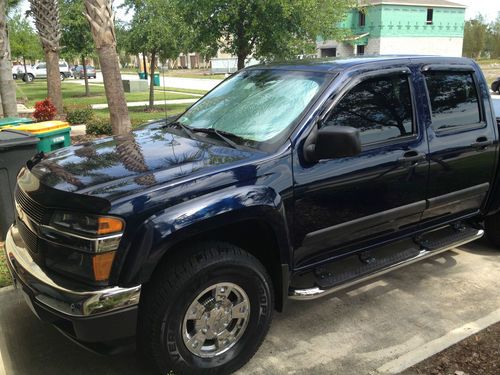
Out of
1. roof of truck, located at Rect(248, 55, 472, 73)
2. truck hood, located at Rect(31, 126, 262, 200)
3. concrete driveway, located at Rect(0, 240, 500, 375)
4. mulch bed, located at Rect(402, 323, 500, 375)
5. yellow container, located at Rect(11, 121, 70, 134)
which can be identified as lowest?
concrete driveway, located at Rect(0, 240, 500, 375)

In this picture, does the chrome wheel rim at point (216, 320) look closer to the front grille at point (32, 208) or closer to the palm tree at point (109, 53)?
the front grille at point (32, 208)

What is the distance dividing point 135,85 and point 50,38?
16046mm

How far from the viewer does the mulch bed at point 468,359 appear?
3107mm

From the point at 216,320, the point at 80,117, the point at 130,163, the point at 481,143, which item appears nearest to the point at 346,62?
the point at 481,143

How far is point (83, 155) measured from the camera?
3.48m

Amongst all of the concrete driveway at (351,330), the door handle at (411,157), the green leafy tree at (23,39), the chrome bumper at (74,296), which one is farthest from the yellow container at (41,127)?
the green leafy tree at (23,39)

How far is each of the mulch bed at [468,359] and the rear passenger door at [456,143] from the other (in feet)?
3.42

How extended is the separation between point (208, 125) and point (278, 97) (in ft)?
1.90

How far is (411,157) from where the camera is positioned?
12.2 ft

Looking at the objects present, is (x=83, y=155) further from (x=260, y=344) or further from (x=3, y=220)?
(x=3, y=220)

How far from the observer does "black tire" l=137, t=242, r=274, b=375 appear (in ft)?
8.99

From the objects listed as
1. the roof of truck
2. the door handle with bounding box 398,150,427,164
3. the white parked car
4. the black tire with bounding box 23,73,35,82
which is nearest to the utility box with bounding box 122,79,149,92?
the black tire with bounding box 23,73,35,82

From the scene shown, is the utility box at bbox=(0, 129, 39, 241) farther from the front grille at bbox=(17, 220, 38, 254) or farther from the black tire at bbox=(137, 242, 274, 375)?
the black tire at bbox=(137, 242, 274, 375)

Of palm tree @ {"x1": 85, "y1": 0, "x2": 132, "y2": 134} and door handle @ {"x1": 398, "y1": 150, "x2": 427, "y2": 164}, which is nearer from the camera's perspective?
door handle @ {"x1": 398, "y1": 150, "x2": 427, "y2": 164}
